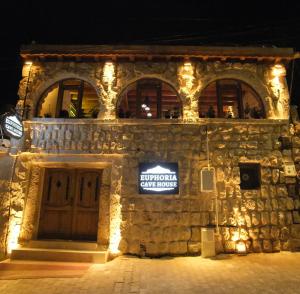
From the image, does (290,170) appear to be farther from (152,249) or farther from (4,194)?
(4,194)

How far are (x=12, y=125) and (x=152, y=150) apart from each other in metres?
4.00

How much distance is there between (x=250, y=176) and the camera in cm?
742

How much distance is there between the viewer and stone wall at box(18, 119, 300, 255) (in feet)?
22.3

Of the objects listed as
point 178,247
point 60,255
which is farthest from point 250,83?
point 60,255

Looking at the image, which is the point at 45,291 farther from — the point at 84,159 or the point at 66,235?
the point at 84,159

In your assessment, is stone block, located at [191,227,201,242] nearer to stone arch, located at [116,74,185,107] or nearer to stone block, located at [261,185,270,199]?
stone block, located at [261,185,270,199]

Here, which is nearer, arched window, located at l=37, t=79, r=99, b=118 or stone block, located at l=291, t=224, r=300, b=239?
stone block, located at l=291, t=224, r=300, b=239

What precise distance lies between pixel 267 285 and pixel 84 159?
5.55m

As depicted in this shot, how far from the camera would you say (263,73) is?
7953 mm

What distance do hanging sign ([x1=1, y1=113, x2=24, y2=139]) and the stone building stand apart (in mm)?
582

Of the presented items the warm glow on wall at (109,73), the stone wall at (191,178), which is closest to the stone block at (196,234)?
the stone wall at (191,178)

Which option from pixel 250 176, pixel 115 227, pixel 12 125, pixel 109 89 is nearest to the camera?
pixel 12 125

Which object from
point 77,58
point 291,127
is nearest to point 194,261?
point 291,127

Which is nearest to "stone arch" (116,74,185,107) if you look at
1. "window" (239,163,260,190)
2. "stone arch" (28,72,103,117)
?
"stone arch" (28,72,103,117)
